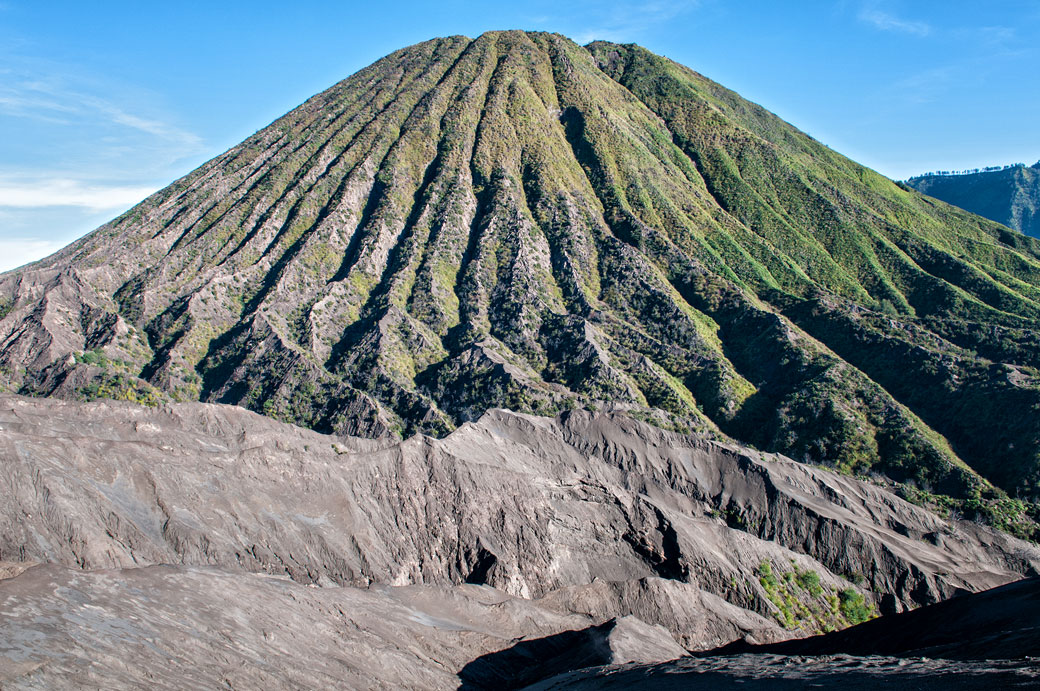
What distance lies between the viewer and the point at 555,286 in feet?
316

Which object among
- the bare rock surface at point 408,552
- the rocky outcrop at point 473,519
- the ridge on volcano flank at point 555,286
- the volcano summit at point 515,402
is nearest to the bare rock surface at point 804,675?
the volcano summit at point 515,402

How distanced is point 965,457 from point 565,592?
2027 inches

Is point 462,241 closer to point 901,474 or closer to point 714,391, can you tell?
point 714,391

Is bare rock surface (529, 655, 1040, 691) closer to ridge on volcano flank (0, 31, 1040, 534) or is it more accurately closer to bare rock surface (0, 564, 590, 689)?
bare rock surface (0, 564, 590, 689)

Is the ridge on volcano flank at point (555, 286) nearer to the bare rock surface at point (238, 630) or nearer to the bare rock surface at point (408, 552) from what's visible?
the bare rock surface at point (408, 552)

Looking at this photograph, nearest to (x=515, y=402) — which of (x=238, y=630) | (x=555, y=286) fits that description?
(x=555, y=286)

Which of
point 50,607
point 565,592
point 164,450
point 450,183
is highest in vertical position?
point 450,183

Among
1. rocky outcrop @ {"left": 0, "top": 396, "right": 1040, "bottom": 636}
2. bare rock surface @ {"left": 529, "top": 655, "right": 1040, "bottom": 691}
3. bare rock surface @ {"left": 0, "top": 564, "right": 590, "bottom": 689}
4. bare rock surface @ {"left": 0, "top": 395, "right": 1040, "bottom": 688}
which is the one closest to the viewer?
bare rock surface @ {"left": 0, "top": 564, "right": 590, "bottom": 689}

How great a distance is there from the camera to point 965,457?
6750 cm

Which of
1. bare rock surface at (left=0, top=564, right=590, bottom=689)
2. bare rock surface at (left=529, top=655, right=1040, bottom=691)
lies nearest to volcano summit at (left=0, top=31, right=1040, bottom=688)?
bare rock surface at (left=0, top=564, right=590, bottom=689)

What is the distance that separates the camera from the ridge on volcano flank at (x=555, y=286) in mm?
72062

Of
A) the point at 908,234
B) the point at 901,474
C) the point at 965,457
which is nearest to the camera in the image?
the point at 901,474

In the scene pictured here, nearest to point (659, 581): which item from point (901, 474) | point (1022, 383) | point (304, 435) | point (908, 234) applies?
point (304, 435)

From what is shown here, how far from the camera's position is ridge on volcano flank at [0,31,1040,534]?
236 ft
